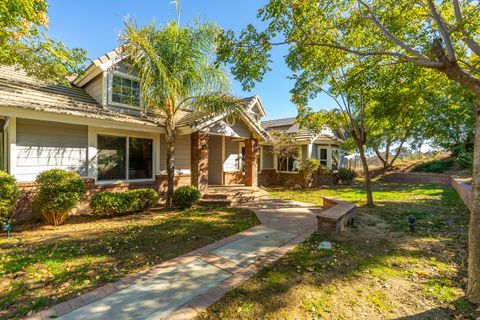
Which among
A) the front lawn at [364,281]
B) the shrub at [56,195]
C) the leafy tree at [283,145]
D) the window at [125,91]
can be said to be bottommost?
the front lawn at [364,281]

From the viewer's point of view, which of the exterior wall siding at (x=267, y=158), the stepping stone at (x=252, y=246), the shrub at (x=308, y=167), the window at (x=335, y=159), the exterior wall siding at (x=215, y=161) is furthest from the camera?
the window at (x=335, y=159)

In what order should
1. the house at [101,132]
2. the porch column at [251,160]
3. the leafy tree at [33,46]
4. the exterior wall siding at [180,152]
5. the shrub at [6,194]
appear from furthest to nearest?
the porch column at [251,160], the exterior wall siding at [180,152], the house at [101,132], the shrub at [6,194], the leafy tree at [33,46]

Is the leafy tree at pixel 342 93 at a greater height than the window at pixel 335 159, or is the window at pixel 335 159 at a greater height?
the leafy tree at pixel 342 93

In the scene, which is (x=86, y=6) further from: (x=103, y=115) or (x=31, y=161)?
(x=31, y=161)

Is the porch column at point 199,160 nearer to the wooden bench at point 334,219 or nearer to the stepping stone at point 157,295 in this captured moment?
the wooden bench at point 334,219

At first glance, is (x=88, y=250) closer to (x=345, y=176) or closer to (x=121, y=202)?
(x=121, y=202)

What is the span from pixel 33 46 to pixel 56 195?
4.59m

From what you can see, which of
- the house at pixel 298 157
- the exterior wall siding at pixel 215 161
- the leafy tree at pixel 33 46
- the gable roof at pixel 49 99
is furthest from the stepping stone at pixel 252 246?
the house at pixel 298 157

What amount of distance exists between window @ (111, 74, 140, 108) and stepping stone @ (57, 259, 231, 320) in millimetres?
8152

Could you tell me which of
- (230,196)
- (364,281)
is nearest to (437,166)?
(230,196)

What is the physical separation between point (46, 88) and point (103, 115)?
2708 millimetres

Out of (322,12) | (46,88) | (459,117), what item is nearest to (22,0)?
(46,88)

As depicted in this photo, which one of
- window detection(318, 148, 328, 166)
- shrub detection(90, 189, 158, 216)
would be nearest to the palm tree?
shrub detection(90, 189, 158, 216)

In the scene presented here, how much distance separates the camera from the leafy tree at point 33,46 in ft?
17.8
